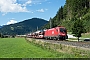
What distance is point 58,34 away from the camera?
6059cm

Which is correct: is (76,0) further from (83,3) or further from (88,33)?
(88,33)

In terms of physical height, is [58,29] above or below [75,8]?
below

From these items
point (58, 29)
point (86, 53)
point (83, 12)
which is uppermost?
point (83, 12)

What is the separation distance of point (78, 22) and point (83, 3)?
68.9 meters

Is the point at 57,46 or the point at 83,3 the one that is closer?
the point at 57,46

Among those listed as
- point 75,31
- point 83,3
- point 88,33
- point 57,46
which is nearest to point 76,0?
point 83,3

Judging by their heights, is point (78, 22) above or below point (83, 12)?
below

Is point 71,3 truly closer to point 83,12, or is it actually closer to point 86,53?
point 83,12

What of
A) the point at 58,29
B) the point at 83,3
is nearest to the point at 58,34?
the point at 58,29

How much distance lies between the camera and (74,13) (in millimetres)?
136250

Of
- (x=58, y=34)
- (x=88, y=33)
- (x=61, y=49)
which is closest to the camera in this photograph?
(x=61, y=49)

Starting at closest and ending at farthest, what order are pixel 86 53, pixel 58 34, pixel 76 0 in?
pixel 86 53, pixel 58 34, pixel 76 0

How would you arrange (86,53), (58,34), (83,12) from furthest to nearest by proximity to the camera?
(83,12)
(58,34)
(86,53)

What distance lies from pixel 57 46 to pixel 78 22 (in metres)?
41.1
